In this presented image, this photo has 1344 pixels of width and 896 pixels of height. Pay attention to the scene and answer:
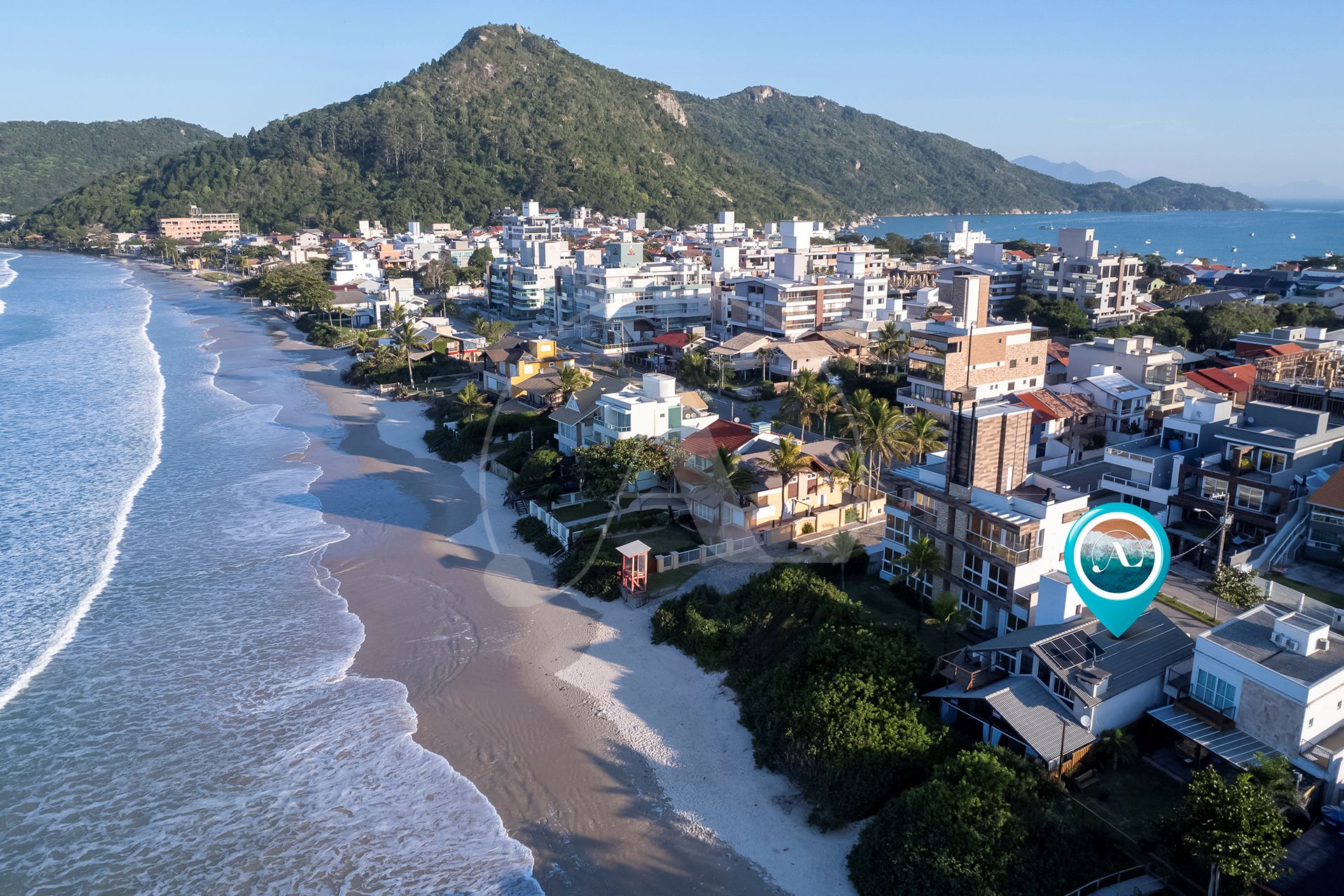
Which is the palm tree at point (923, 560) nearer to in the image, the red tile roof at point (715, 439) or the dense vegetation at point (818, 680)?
the dense vegetation at point (818, 680)

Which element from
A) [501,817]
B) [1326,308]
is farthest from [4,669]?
[1326,308]

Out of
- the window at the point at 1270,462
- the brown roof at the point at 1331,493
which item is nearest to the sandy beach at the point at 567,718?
the brown roof at the point at 1331,493

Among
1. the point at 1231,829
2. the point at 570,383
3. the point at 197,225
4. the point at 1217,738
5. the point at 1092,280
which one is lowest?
the point at 1217,738

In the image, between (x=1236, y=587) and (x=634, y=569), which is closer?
Result: (x=1236, y=587)

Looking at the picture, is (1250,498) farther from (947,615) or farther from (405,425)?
(405,425)

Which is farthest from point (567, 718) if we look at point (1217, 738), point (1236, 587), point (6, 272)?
point (6, 272)

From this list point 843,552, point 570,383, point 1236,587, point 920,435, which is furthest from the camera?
point 570,383

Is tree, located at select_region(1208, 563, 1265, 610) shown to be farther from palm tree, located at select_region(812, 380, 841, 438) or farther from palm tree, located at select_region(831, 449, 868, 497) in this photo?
palm tree, located at select_region(812, 380, 841, 438)
